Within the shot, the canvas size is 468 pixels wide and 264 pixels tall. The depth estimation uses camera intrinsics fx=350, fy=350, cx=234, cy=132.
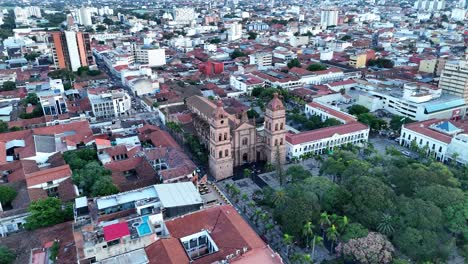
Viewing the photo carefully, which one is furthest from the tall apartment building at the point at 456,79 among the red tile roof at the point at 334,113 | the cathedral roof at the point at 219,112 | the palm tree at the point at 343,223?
the cathedral roof at the point at 219,112

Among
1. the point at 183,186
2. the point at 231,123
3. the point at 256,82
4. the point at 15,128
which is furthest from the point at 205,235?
the point at 256,82

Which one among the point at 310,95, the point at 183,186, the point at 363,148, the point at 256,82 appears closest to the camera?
the point at 183,186

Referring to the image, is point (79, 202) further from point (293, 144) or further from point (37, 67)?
point (37, 67)

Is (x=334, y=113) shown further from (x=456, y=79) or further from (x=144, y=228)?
(x=144, y=228)

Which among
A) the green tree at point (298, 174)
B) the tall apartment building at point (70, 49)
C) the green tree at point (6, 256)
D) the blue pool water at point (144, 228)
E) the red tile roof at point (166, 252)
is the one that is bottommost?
the green tree at point (6, 256)

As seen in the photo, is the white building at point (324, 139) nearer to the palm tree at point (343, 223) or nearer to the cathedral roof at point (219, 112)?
the cathedral roof at point (219, 112)

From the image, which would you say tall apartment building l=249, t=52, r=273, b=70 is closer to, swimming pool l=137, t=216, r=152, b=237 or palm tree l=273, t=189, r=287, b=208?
palm tree l=273, t=189, r=287, b=208
